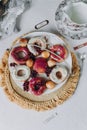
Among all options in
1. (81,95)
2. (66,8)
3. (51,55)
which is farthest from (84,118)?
(66,8)

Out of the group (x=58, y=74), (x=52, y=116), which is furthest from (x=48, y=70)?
(x=52, y=116)

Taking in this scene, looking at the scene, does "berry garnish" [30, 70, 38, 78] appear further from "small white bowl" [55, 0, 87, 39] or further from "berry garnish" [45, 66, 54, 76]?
"small white bowl" [55, 0, 87, 39]

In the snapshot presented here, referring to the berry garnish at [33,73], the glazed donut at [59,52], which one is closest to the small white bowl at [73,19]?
the glazed donut at [59,52]

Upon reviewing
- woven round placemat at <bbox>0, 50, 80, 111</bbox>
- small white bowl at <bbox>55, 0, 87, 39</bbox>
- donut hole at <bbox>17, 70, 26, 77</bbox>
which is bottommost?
woven round placemat at <bbox>0, 50, 80, 111</bbox>

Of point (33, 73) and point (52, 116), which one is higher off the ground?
point (33, 73)

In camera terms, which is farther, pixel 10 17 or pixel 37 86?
pixel 10 17

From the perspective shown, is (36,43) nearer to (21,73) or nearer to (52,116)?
(21,73)

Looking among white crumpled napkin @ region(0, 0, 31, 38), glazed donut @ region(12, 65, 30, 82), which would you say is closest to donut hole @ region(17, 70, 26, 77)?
glazed donut @ region(12, 65, 30, 82)

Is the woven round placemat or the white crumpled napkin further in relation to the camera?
the white crumpled napkin
